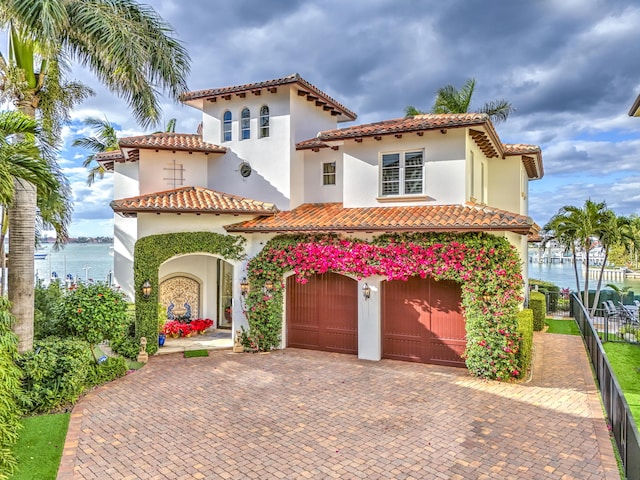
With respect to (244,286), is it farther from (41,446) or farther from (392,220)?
(41,446)

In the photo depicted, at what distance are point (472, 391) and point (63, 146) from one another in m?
16.4

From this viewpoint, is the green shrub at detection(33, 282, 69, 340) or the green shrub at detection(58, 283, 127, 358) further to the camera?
the green shrub at detection(33, 282, 69, 340)

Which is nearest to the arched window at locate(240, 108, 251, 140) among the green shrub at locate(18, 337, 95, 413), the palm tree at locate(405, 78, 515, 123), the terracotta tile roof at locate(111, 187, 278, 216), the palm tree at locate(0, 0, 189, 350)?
the terracotta tile roof at locate(111, 187, 278, 216)

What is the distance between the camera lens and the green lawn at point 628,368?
1091 cm

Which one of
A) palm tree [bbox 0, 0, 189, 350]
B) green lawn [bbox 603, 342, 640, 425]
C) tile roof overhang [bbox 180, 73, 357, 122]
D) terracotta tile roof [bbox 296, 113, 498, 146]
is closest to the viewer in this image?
palm tree [bbox 0, 0, 189, 350]

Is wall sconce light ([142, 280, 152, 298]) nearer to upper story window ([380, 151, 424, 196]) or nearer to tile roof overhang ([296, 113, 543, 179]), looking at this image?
tile roof overhang ([296, 113, 543, 179])

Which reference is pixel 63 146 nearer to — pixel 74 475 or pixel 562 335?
pixel 74 475

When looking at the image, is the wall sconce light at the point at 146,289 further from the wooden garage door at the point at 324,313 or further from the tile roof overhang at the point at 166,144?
the tile roof overhang at the point at 166,144

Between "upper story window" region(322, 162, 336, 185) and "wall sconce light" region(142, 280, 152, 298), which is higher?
"upper story window" region(322, 162, 336, 185)

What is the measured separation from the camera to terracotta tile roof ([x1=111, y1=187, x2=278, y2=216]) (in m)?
14.7

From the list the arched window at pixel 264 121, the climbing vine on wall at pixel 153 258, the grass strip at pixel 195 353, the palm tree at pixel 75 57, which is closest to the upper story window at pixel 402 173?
the arched window at pixel 264 121

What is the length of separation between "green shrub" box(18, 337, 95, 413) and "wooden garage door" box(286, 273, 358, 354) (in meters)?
7.32

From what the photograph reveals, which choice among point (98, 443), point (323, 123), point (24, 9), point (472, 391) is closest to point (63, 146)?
point (24, 9)

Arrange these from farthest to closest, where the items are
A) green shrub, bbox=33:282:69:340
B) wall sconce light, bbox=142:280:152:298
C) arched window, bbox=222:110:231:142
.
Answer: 1. arched window, bbox=222:110:231:142
2. wall sconce light, bbox=142:280:152:298
3. green shrub, bbox=33:282:69:340
